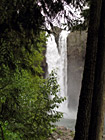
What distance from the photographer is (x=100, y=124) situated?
3404mm

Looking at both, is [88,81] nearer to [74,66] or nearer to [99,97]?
[99,97]

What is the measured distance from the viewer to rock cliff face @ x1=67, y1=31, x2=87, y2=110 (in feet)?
96.0

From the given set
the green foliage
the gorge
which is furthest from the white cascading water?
the green foliage

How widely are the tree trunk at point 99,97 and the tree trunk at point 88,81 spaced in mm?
77

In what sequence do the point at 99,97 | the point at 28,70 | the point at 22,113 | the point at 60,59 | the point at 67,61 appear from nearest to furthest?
the point at 99,97
the point at 22,113
the point at 28,70
the point at 60,59
the point at 67,61

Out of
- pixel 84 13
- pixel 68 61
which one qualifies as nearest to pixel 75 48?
pixel 68 61

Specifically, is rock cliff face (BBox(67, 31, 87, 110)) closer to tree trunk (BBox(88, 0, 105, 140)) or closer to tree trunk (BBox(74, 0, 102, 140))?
tree trunk (BBox(74, 0, 102, 140))

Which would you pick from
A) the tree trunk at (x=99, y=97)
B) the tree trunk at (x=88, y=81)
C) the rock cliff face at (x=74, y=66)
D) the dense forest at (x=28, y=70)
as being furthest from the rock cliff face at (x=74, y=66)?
the tree trunk at (x=99, y=97)

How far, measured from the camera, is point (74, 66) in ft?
102

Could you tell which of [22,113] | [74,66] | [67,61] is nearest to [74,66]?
[74,66]

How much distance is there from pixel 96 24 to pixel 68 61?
1075 inches

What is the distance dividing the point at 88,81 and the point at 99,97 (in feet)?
1.22

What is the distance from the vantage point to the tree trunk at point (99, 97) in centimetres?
339

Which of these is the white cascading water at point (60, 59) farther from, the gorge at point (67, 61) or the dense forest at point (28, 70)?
the dense forest at point (28, 70)
